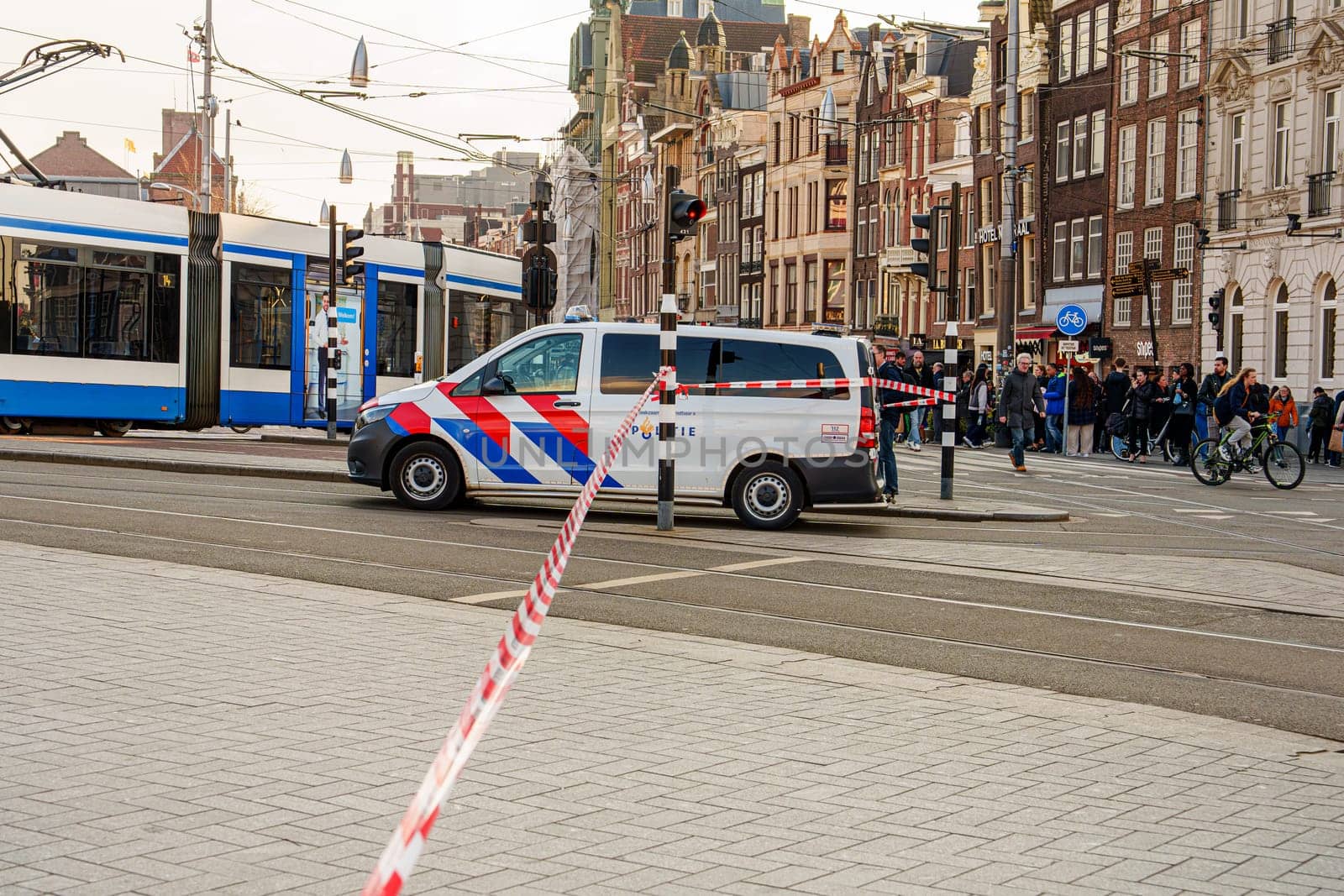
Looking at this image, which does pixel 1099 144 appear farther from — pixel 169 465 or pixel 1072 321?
pixel 169 465

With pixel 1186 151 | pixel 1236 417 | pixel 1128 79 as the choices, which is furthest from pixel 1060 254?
pixel 1236 417

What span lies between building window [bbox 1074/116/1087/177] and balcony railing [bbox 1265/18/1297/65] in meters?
11.6

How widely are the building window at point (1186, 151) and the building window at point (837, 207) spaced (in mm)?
29341

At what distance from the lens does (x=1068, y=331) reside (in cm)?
3938

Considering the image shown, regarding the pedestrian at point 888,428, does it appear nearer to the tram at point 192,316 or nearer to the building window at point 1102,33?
→ the tram at point 192,316

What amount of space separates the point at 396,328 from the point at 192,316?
198 inches

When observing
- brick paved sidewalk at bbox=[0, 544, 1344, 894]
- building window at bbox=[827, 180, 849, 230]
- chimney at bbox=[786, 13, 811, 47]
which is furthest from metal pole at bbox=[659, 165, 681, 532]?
chimney at bbox=[786, 13, 811, 47]

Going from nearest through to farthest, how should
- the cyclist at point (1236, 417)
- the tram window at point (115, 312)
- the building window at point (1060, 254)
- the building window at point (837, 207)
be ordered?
the tram window at point (115, 312)
the cyclist at point (1236, 417)
the building window at point (1060, 254)
the building window at point (837, 207)

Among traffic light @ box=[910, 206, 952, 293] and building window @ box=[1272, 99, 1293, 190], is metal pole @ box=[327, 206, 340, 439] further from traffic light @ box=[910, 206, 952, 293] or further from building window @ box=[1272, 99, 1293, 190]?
building window @ box=[1272, 99, 1293, 190]

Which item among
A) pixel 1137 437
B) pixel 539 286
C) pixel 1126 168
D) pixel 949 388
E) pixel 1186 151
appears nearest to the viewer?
pixel 949 388

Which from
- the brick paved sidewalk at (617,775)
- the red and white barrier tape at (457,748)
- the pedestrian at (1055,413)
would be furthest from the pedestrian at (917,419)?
the red and white barrier tape at (457,748)

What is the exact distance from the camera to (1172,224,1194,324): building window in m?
47.2

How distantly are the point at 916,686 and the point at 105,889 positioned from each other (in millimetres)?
4389

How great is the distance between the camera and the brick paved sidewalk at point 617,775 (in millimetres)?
4777
